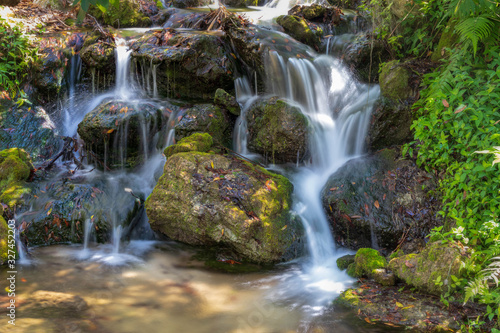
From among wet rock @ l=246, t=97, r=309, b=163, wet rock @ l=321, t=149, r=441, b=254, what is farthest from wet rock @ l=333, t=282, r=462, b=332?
wet rock @ l=246, t=97, r=309, b=163

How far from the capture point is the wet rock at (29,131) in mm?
7078

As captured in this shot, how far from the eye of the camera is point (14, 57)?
25.0ft

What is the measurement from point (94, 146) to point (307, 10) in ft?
20.6

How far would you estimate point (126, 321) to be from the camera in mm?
3521

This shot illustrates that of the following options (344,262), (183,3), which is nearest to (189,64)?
(344,262)

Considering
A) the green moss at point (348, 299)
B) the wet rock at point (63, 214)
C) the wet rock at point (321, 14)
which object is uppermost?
the wet rock at point (321, 14)

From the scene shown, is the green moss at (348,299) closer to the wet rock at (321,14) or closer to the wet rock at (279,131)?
the wet rock at (279,131)

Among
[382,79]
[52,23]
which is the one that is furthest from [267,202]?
[52,23]

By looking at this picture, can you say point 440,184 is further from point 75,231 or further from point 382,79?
point 75,231

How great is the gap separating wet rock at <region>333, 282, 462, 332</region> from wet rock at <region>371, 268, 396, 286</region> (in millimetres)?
58

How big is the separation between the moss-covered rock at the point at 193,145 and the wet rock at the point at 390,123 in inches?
109

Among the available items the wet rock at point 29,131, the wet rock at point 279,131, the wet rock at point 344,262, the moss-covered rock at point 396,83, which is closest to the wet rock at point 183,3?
the wet rock at point 29,131

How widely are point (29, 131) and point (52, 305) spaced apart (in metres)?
4.78

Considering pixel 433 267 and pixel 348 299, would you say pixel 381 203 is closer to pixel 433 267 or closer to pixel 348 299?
pixel 433 267
